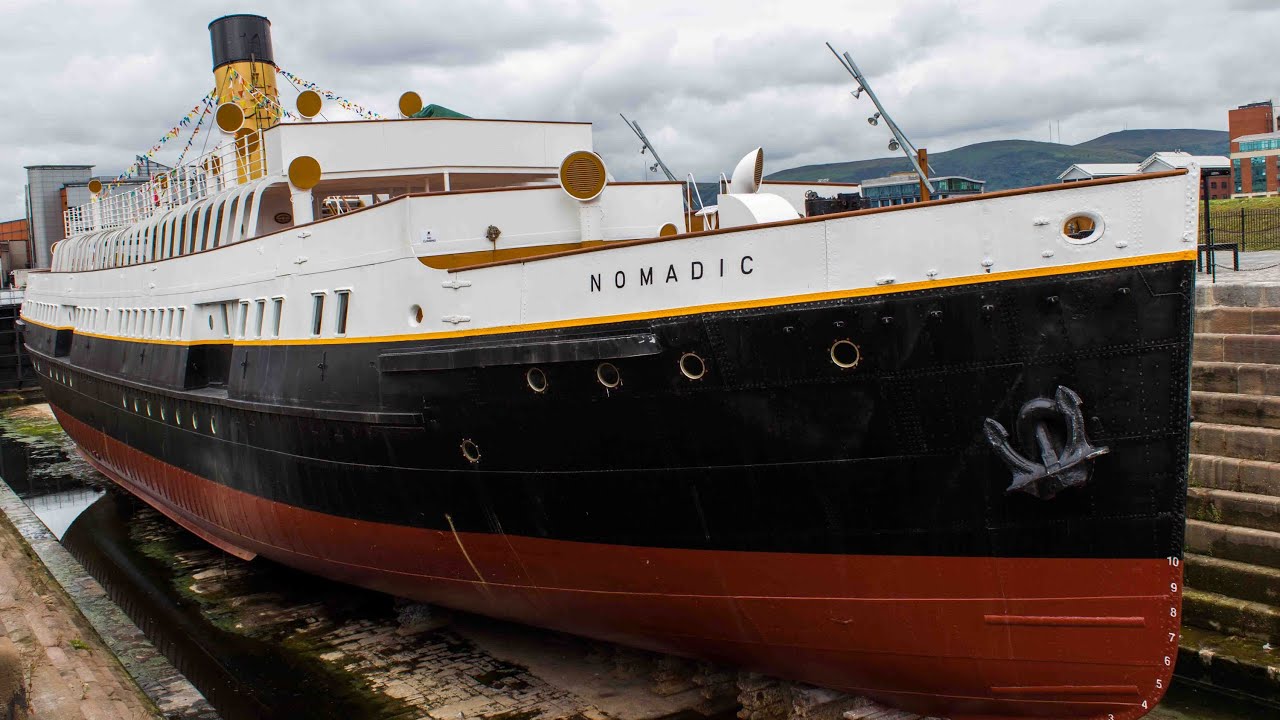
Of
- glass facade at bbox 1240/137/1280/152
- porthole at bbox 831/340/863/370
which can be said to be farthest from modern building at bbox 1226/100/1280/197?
porthole at bbox 831/340/863/370

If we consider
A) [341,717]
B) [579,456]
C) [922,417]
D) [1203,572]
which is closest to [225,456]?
[341,717]

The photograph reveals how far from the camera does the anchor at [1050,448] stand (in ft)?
22.1

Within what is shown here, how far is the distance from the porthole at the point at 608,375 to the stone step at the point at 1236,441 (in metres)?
7.69

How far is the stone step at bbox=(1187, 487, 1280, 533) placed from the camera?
34.6 ft

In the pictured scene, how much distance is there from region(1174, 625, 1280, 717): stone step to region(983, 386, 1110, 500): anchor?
4606 millimetres

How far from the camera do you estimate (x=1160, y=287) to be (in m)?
6.59

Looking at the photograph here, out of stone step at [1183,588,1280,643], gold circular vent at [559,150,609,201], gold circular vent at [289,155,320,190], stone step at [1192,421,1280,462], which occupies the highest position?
gold circular vent at [289,155,320,190]

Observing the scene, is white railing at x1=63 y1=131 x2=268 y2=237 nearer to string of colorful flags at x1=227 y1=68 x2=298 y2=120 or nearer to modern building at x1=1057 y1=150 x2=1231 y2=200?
string of colorful flags at x1=227 y1=68 x2=298 y2=120

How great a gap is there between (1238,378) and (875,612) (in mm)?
6944

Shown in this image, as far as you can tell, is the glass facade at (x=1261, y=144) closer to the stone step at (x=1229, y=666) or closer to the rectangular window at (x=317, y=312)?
the stone step at (x=1229, y=666)

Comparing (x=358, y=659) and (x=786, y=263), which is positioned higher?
(x=786, y=263)

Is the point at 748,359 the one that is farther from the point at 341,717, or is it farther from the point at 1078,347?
the point at 341,717

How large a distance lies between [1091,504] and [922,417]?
1.36 m

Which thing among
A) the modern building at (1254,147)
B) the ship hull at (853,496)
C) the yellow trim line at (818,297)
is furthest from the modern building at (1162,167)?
the modern building at (1254,147)
